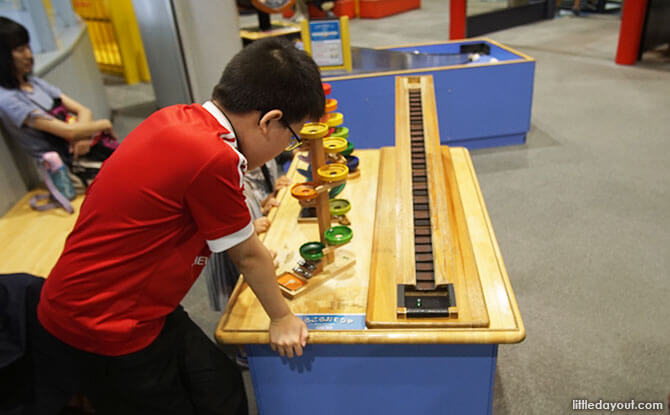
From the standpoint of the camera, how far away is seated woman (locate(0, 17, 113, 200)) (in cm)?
294

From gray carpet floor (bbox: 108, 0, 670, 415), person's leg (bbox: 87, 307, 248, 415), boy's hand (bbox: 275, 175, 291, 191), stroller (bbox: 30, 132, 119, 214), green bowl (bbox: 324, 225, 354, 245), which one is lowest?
gray carpet floor (bbox: 108, 0, 670, 415)

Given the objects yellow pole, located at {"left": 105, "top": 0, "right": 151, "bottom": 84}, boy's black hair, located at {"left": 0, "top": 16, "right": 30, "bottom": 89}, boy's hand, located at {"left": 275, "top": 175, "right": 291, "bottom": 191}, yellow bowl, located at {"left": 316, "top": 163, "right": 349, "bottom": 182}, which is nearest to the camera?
yellow bowl, located at {"left": 316, "top": 163, "right": 349, "bottom": 182}

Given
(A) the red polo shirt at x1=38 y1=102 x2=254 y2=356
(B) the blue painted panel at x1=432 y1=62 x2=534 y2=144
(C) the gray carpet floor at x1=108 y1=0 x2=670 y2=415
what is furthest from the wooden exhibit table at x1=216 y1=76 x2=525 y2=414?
(B) the blue painted panel at x1=432 y1=62 x2=534 y2=144

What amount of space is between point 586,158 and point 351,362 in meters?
3.11

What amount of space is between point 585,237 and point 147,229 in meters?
2.50

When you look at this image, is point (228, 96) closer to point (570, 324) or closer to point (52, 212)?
point (570, 324)

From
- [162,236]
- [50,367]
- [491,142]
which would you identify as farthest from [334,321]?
[491,142]

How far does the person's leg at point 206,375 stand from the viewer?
1377 millimetres

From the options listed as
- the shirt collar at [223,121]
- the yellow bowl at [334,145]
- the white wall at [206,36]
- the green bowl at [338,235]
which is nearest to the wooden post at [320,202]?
the green bowl at [338,235]

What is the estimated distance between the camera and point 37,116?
3.15 metres

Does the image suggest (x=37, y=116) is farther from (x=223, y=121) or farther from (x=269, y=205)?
(x=223, y=121)

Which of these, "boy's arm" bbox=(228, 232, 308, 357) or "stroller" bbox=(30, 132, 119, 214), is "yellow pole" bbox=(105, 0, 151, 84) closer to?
"stroller" bbox=(30, 132, 119, 214)

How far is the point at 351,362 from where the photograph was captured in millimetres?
Result: 1321

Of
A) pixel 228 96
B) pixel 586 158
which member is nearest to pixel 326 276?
pixel 228 96
